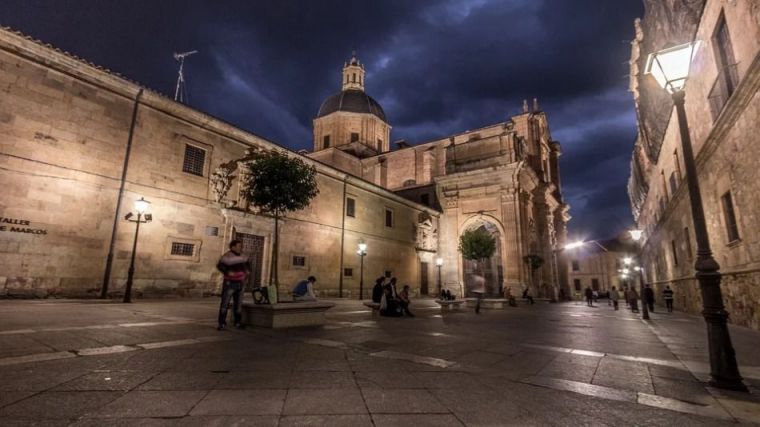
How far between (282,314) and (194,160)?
37.9 ft

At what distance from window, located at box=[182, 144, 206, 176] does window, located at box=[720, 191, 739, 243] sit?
19380mm

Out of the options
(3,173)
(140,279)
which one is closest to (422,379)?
(140,279)

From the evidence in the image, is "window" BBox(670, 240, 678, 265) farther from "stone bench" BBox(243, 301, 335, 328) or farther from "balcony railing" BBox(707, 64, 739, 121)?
"stone bench" BBox(243, 301, 335, 328)

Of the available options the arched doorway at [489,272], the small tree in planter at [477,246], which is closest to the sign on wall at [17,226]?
the small tree in planter at [477,246]

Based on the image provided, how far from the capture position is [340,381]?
3.52 meters


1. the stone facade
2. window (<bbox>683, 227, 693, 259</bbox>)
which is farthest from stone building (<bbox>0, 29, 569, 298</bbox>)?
window (<bbox>683, 227, 693, 259</bbox>)

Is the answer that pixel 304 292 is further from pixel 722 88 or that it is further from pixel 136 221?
pixel 722 88

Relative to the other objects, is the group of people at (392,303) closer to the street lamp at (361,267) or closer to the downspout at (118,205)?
the downspout at (118,205)

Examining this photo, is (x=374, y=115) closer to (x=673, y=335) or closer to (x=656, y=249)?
(x=656, y=249)

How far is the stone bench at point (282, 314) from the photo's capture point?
7.26 metres

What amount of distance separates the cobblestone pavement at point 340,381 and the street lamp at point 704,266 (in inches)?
9.7

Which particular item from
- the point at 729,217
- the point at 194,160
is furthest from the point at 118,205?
the point at 729,217

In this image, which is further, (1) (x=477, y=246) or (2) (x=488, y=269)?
(2) (x=488, y=269)

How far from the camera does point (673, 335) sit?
8172mm
